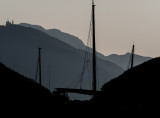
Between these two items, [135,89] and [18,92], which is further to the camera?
[18,92]

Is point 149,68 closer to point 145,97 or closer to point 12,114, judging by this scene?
point 145,97

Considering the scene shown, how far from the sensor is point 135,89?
62.0 ft

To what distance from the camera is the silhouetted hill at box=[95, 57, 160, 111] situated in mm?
17602

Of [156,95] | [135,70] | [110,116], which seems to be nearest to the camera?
[110,116]

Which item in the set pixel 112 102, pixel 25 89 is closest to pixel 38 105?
pixel 25 89

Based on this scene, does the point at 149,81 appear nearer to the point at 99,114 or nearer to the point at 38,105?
the point at 99,114

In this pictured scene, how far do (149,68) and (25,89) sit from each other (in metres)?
8.37

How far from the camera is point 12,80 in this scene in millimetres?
24797

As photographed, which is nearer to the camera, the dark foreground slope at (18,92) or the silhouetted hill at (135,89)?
the silhouetted hill at (135,89)

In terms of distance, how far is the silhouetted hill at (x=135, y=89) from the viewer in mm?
17602

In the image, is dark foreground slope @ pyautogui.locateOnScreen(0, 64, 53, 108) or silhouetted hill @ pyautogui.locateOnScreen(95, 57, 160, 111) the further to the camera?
dark foreground slope @ pyautogui.locateOnScreen(0, 64, 53, 108)

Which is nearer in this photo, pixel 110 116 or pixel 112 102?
pixel 110 116

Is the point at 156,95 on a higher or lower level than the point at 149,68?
lower

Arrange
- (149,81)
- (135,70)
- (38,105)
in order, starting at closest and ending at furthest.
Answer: (149,81), (135,70), (38,105)
